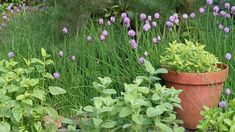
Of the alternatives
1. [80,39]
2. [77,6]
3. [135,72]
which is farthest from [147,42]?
[77,6]

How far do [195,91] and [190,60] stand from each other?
232 mm

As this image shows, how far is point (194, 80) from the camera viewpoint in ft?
10.3

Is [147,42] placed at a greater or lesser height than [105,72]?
greater

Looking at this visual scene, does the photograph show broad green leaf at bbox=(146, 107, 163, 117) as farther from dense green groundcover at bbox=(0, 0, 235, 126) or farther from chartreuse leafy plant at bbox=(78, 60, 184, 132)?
dense green groundcover at bbox=(0, 0, 235, 126)

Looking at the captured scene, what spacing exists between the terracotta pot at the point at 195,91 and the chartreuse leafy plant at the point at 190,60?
0.07 metres

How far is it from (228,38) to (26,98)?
183 cm

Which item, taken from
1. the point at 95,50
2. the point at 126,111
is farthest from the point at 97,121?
the point at 95,50

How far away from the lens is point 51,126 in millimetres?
2951

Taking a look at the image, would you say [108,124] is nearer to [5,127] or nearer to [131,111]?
[131,111]

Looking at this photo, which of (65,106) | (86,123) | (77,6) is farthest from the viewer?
(77,6)

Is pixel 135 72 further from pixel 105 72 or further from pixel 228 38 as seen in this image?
pixel 228 38

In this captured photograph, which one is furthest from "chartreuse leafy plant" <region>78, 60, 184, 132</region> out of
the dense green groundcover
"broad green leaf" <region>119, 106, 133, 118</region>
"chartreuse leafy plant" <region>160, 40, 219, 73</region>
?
the dense green groundcover

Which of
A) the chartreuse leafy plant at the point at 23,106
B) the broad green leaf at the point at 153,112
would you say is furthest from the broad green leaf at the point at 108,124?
the chartreuse leafy plant at the point at 23,106

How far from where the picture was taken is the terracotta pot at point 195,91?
3.15m
